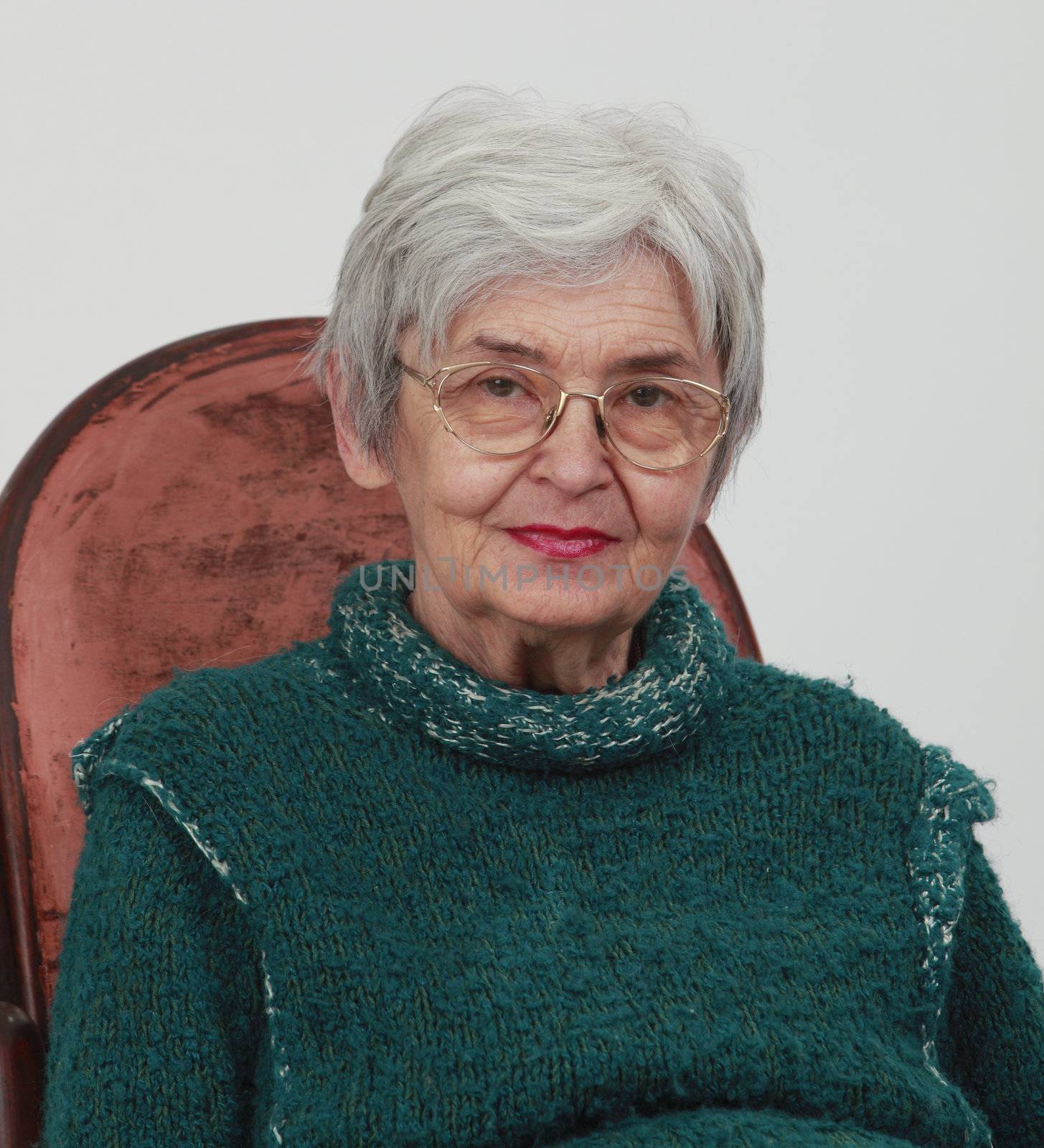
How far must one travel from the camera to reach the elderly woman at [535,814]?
1062mm

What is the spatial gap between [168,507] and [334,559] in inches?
7.2

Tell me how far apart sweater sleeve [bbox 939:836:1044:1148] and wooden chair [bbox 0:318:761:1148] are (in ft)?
1.47

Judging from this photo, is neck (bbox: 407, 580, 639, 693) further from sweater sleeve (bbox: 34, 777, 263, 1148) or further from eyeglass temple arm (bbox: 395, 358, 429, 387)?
sweater sleeve (bbox: 34, 777, 263, 1148)

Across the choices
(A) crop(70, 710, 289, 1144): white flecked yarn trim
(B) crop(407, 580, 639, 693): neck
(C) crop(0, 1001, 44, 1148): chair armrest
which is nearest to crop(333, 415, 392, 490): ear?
(B) crop(407, 580, 639, 693): neck

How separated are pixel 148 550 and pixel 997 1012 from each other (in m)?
0.91

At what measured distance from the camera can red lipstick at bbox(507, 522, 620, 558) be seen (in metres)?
1.19

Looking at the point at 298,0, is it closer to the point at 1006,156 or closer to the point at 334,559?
the point at 334,559

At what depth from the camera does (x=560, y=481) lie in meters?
1.17

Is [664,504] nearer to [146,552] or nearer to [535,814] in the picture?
[535,814]

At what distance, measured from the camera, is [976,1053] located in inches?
50.5

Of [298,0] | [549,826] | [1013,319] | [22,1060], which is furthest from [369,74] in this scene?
[22,1060]

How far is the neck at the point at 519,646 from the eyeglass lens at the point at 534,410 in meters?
0.15

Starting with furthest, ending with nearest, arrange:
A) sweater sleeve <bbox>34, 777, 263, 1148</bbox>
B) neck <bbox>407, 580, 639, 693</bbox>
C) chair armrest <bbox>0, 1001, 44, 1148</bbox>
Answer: neck <bbox>407, 580, 639, 693</bbox> < chair armrest <bbox>0, 1001, 44, 1148</bbox> < sweater sleeve <bbox>34, 777, 263, 1148</bbox>

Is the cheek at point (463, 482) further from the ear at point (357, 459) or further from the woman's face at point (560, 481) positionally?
the ear at point (357, 459)
